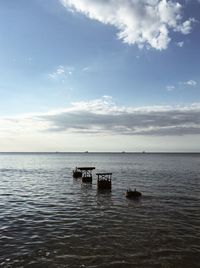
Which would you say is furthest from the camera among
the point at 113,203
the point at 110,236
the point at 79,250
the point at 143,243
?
the point at 113,203

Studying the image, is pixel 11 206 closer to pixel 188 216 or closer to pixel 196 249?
pixel 188 216

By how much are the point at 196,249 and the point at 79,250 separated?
8887 mm

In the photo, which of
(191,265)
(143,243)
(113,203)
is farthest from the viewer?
(113,203)

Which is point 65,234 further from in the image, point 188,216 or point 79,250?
point 188,216

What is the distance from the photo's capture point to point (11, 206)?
1463 inches

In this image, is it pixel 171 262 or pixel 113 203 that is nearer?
pixel 171 262

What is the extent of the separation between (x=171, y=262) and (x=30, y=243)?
10.9m

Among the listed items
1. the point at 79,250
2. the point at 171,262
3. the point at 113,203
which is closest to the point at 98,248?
the point at 79,250

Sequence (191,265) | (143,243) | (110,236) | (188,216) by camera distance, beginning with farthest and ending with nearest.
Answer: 1. (188,216)
2. (110,236)
3. (143,243)
4. (191,265)

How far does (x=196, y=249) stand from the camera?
71.2 feet

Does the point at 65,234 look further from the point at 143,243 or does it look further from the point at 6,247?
the point at 143,243

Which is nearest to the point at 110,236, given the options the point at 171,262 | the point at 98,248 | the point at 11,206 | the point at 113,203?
the point at 98,248

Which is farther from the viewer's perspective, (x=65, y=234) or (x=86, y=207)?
(x=86, y=207)

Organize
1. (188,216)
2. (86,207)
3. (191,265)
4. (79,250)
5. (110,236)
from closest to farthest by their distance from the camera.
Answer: (191,265)
(79,250)
(110,236)
(188,216)
(86,207)
